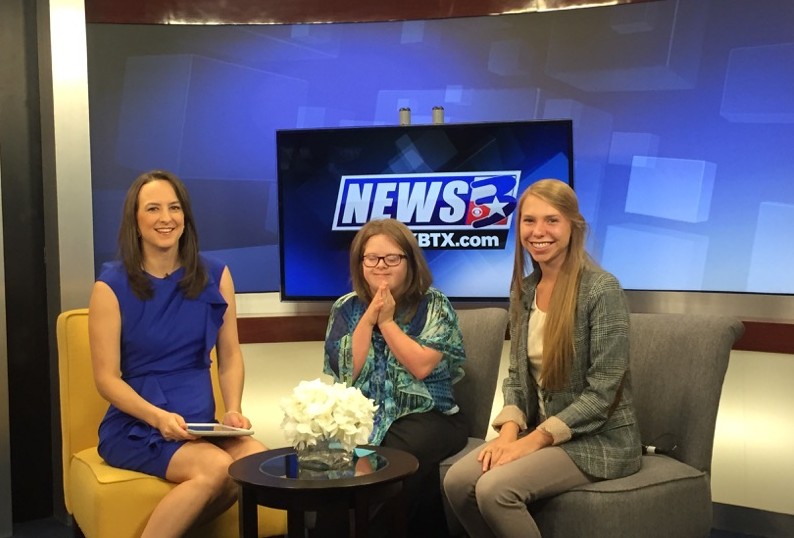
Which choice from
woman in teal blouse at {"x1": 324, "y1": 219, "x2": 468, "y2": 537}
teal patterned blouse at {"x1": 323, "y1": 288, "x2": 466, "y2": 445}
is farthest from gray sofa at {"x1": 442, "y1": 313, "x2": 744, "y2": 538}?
teal patterned blouse at {"x1": 323, "y1": 288, "x2": 466, "y2": 445}

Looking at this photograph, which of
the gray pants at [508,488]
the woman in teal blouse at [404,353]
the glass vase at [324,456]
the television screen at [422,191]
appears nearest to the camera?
the glass vase at [324,456]

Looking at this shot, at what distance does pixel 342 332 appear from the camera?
353 centimetres

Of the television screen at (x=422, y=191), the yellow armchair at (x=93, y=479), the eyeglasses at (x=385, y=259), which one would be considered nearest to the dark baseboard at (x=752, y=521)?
the television screen at (x=422, y=191)

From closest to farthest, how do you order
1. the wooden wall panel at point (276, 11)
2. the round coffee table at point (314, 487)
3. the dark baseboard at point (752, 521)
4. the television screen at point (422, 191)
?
the round coffee table at point (314, 487) → the dark baseboard at point (752, 521) → the television screen at point (422, 191) → the wooden wall panel at point (276, 11)

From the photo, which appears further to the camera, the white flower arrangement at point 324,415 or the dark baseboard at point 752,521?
the dark baseboard at point 752,521

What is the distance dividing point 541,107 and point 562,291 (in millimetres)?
2131

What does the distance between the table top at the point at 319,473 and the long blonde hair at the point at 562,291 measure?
59cm

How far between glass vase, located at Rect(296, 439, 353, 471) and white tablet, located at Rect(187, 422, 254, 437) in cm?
38

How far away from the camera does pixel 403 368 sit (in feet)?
11.3

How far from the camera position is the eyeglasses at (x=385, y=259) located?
343 centimetres

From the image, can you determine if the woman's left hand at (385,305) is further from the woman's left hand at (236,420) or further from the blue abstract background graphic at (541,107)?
the blue abstract background graphic at (541,107)

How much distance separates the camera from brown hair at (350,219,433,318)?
3.46 meters

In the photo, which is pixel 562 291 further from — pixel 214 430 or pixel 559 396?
pixel 214 430

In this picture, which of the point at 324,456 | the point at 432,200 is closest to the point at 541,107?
the point at 432,200
